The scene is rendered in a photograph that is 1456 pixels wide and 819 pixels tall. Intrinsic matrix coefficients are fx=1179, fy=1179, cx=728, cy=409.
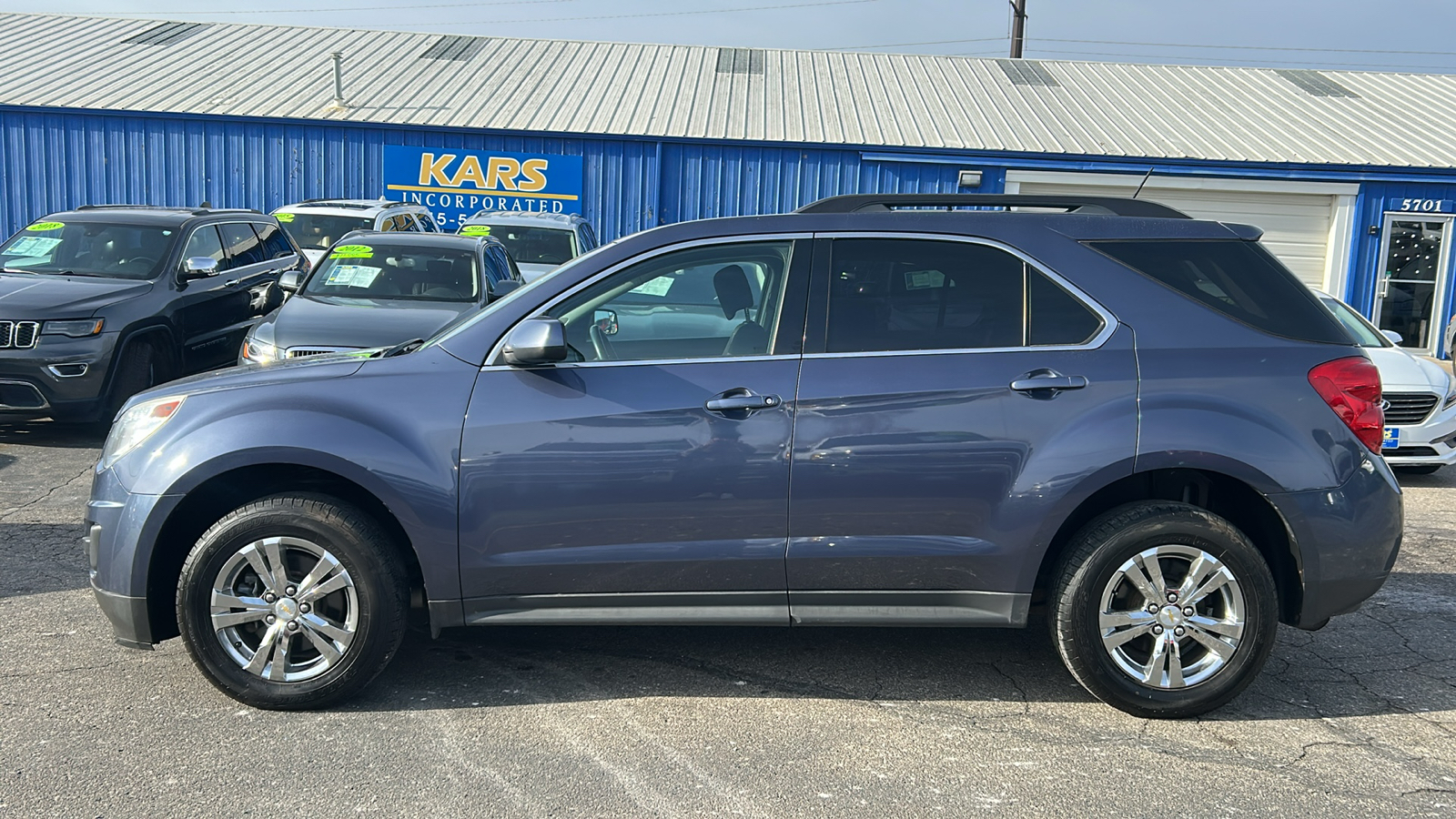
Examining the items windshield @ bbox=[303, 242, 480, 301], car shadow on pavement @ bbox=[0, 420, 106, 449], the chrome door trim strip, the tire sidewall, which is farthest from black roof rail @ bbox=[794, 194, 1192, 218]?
car shadow on pavement @ bbox=[0, 420, 106, 449]

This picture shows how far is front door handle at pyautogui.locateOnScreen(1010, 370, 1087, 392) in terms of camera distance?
399cm

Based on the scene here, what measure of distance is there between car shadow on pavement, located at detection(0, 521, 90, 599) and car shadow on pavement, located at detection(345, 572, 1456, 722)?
192 centimetres

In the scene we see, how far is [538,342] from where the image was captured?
389 cm

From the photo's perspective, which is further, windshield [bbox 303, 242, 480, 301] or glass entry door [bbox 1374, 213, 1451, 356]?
glass entry door [bbox 1374, 213, 1451, 356]

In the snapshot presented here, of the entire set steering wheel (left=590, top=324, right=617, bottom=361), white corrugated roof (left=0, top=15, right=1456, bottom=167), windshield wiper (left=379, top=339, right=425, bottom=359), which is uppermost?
white corrugated roof (left=0, top=15, right=1456, bottom=167)

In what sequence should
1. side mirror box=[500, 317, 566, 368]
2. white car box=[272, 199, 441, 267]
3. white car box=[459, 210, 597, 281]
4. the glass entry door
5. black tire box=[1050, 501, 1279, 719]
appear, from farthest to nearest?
the glass entry door
white car box=[272, 199, 441, 267]
white car box=[459, 210, 597, 281]
black tire box=[1050, 501, 1279, 719]
side mirror box=[500, 317, 566, 368]

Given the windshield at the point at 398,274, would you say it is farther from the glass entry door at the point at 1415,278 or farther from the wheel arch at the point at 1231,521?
the glass entry door at the point at 1415,278

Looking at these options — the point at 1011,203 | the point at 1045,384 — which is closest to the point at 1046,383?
the point at 1045,384

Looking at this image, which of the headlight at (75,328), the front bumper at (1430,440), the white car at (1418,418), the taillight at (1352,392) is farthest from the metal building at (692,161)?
the taillight at (1352,392)

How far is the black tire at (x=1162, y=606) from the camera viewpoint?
401 cm

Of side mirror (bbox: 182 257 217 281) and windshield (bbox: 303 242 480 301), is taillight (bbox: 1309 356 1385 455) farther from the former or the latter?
side mirror (bbox: 182 257 217 281)

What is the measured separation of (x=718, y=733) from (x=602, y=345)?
1381 mm

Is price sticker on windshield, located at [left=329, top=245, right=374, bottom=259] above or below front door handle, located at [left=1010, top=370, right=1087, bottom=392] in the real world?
above

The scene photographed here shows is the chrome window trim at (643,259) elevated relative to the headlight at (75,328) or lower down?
elevated
